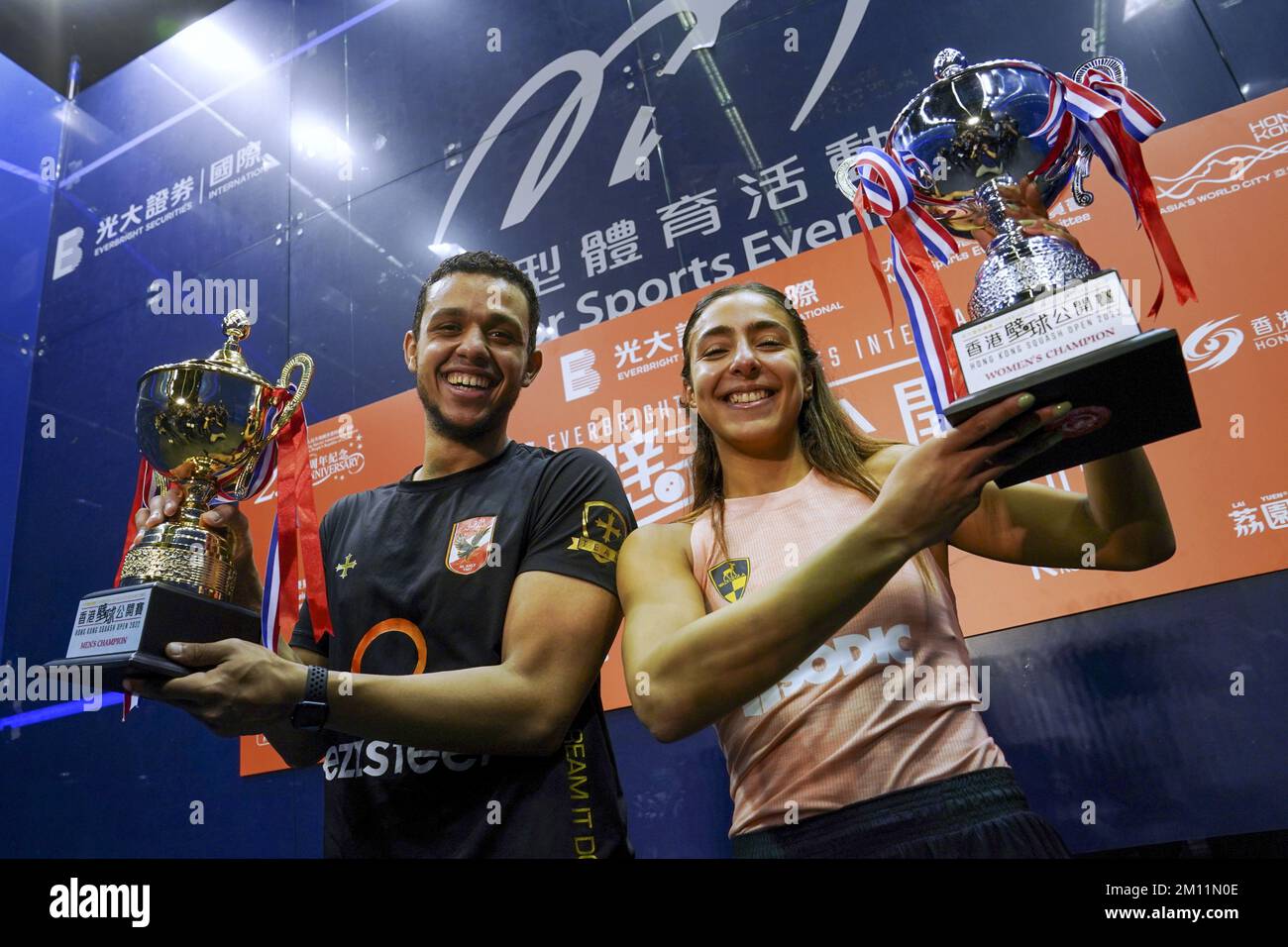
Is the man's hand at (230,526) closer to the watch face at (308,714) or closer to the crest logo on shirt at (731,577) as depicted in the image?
the watch face at (308,714)

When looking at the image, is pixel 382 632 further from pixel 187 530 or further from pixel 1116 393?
pixel 1116 393

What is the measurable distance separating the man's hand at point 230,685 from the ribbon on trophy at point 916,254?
750 mm

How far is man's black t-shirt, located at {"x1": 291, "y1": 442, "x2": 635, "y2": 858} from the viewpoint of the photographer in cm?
93

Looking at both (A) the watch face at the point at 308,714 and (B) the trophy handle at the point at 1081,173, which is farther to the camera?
(B) the trophy handle at the point at 1081,173

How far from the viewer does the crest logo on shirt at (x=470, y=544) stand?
106 centimetres

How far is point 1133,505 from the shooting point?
0.89 meters

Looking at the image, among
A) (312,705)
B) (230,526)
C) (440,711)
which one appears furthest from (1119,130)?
(230,526)

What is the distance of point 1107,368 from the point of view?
0.71 meters

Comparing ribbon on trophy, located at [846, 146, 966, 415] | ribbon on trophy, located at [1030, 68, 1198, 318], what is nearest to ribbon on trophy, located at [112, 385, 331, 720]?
ribbon on trophy, located at [846, 146, 966, 415]

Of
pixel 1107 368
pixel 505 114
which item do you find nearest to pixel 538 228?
pixel 505 114

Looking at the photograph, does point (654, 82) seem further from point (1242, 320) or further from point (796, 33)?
point (1242, 320)
